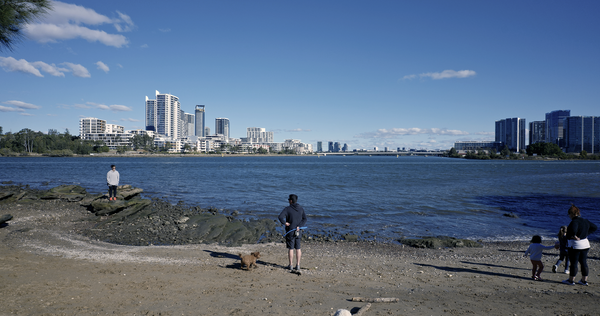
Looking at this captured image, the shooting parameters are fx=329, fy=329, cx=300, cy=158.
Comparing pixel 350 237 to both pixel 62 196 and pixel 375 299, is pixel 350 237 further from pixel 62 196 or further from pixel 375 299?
pixel 62 196

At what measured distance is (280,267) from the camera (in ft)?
35.0

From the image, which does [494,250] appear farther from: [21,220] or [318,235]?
[21,220]

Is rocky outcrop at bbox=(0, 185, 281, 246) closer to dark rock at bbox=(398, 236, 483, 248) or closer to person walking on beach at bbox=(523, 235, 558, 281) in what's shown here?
dark rock at bbox=(398, 236, 483, 248)

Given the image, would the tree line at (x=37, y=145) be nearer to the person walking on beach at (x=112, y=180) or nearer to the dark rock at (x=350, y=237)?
the person walking on beach at (x=112, y=180)

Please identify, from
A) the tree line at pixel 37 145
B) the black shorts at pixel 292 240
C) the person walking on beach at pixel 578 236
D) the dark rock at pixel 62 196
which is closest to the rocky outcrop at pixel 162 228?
the dark rock at pixel 62 196

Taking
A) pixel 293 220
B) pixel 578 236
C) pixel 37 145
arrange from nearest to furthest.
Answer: pixel 578 236 → pixel 293 220 → pixel 37 145

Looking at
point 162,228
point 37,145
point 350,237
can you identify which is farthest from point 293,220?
point 37,145

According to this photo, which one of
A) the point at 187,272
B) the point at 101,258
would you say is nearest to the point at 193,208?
the point at 101,258

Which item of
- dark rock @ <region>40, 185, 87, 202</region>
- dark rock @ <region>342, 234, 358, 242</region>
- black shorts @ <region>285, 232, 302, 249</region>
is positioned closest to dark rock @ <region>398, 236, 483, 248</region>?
dark rock @ <region>342, 234, 358, 242</region>

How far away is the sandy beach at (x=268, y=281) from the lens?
709cm

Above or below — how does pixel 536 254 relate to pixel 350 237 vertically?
above

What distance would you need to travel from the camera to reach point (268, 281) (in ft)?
29.7

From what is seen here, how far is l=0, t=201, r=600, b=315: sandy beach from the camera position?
7.09m

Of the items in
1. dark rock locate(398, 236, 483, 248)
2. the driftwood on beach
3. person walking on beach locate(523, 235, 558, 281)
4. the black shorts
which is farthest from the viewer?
dark rock locate(398, 236, 483, 248)
